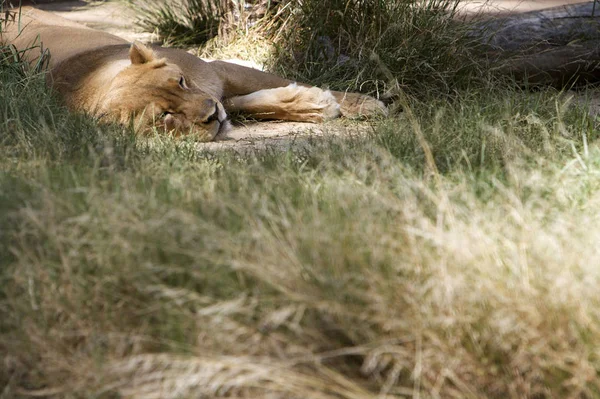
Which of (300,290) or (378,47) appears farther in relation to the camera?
(378,47)

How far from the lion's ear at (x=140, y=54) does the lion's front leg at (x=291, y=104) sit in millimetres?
657

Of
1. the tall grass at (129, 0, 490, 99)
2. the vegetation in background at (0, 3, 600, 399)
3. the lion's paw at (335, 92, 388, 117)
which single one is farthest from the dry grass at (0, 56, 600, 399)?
the tall grass at (129, 0, 490, 99)

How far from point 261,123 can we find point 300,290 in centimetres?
293

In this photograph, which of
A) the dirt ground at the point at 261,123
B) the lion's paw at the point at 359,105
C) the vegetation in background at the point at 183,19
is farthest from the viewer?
the vegetation in background at the point at 183,19

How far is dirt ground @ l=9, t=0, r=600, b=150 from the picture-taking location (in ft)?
14.1

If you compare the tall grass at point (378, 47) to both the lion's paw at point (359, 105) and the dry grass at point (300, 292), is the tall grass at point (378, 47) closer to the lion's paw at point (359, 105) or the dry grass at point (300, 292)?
the lion's paw at point (359, 105)

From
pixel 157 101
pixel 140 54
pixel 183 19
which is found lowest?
pixel 183 19

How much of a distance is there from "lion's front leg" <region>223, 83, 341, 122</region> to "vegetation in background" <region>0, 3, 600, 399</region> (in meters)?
2.07

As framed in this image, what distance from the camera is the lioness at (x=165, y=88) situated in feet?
14.3

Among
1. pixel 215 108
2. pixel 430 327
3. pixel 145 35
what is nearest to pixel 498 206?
pixel 430 327

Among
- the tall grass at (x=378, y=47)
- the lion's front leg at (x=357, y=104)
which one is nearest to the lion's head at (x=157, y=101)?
the lion's front leg at (x=357, y=104)

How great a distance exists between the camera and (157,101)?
14.3ft

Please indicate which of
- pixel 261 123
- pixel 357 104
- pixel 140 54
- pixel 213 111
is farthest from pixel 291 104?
pixel 140 54

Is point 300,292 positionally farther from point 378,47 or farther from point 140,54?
point 378,47
